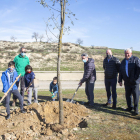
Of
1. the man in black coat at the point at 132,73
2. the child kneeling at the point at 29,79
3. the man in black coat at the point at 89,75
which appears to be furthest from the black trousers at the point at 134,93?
the child kneeling at the point at 29,79

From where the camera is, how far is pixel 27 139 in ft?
11.2

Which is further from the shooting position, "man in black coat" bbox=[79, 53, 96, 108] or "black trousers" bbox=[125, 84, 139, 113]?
"man in black coat" bbox=[79, 53, 96, 108]

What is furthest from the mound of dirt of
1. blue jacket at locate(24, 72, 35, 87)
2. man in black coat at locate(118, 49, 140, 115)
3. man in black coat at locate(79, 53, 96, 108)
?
man in black coat at locate(118, 49, 140, 115)

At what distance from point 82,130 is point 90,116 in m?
0.92

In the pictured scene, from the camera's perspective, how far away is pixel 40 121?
437 cm

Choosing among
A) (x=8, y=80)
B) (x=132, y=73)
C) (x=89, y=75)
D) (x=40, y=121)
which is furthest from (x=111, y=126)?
(x=8, y=80)

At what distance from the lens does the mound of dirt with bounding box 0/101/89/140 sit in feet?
11.8

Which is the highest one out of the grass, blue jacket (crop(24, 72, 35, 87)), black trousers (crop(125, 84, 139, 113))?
blue jacket (crop(24, 72, 35, 87))

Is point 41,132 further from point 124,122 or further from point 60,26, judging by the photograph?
point 60,26

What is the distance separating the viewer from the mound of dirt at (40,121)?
361 centimetres

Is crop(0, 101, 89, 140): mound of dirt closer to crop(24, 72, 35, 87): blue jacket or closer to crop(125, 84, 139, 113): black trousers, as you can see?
crop(24, 72, 35, 87): blue jacket

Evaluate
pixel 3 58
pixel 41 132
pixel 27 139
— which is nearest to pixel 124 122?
pixel 41 132

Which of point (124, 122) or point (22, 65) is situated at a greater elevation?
point (22, 65)

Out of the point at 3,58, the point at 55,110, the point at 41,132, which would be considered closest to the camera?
the point at 41,132
